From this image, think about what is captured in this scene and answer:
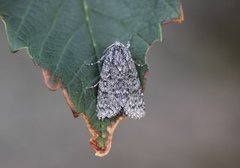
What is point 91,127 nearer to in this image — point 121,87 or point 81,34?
point 81,34

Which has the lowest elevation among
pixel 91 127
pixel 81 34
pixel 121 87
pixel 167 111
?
pixel 167 111

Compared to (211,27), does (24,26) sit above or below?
above

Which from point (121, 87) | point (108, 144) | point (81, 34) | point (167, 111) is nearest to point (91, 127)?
point (108, 144)

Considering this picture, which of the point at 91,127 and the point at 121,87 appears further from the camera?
the point at 121,87

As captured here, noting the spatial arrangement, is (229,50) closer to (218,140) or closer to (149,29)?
(218,140)

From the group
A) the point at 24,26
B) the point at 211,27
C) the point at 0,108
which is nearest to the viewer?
the point at 24,26

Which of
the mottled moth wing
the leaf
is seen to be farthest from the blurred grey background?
the leaf

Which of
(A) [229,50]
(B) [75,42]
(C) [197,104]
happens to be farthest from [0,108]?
(B) [75,42]
